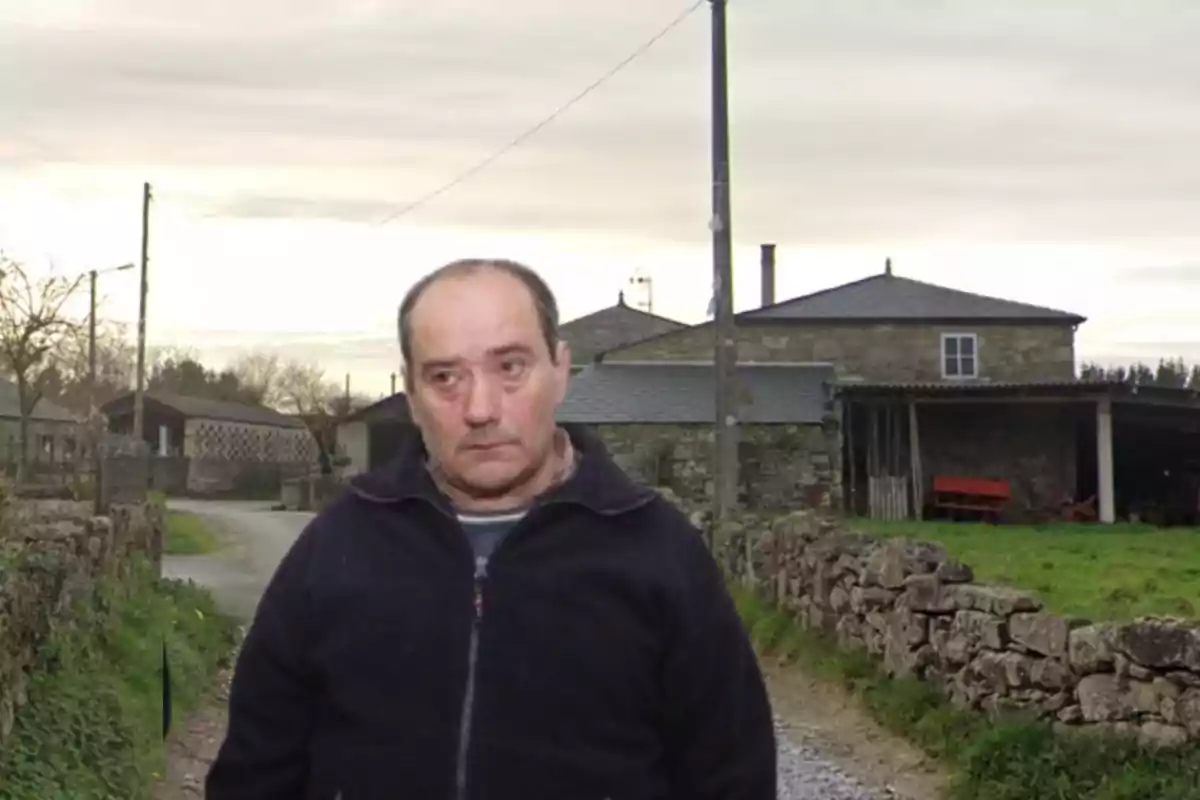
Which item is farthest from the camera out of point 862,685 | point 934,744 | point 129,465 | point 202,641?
point 129,465

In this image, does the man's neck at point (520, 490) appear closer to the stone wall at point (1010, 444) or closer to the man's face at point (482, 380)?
the man's face at point (482, 380)

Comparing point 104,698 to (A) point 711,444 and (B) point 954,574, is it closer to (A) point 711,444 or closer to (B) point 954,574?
(B) point 954,574

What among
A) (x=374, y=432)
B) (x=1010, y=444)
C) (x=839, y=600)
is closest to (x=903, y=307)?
(x=1010, y=444)

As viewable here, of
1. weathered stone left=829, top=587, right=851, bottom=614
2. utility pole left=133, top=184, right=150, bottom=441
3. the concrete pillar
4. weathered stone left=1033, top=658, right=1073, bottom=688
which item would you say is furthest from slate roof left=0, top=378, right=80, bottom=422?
weathered stone left=1033, top=658, right=1073, bottom=688

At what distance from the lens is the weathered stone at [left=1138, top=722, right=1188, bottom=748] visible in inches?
282

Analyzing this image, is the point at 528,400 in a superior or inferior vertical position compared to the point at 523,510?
superior

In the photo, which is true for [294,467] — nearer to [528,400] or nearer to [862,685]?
[862,685]

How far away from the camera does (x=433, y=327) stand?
255 centimetres

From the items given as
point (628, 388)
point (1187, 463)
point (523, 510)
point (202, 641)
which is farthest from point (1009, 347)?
point (523, 510)

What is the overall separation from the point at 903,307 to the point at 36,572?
3067 cm

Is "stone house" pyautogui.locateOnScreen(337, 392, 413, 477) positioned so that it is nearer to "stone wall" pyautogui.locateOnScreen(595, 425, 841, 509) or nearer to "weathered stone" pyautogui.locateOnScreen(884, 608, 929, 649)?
"stone wall" pyautogui.locateOnScreen(595, 425, 841, 509)

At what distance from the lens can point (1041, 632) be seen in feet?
26.8

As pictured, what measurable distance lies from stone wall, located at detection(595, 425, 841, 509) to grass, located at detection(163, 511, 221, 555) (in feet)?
25.8

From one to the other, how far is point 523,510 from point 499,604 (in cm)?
17
